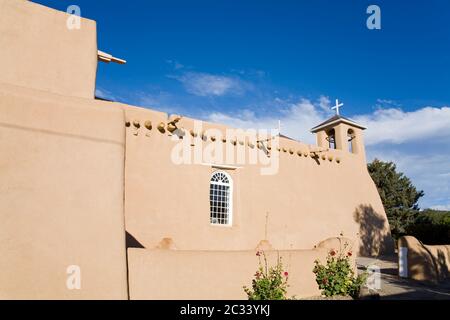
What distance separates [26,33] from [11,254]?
5114mm

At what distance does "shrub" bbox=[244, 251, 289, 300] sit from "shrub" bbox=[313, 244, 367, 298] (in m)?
1.17

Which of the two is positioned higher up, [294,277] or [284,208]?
[284,208]

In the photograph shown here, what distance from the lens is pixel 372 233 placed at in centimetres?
1808

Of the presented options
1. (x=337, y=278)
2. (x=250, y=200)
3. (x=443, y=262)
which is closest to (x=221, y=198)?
(x=250, y=200)

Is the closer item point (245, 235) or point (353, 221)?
point (245, 235)

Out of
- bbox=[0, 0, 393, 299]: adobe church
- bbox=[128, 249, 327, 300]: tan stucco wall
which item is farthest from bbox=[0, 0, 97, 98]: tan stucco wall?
bbox=[128, 249, 327, 300]: tan stucco wall

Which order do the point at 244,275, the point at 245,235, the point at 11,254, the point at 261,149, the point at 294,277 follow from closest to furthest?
the point at 11,254
the point at 244,275
the point at 294,277
the point at 245,235
the point at 261,149

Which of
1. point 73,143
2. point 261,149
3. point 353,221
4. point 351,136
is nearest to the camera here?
point 73,143

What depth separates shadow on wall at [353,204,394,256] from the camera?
17656 millimetres

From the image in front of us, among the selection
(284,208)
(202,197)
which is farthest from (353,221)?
(202,197)

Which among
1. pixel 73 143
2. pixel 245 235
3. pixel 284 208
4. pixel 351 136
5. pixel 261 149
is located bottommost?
pixel 245 235

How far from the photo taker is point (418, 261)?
456 inches

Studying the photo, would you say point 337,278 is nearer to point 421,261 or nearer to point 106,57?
point 421,261

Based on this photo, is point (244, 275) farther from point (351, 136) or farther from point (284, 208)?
point (351, 136)
